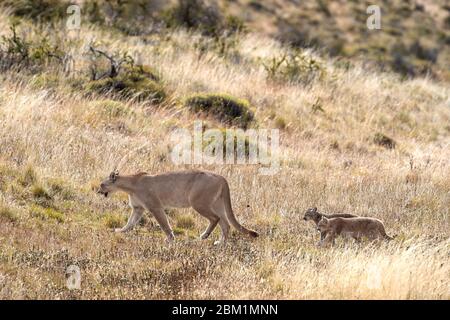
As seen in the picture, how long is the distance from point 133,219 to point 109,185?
1.93ft

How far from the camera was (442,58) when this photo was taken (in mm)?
35188

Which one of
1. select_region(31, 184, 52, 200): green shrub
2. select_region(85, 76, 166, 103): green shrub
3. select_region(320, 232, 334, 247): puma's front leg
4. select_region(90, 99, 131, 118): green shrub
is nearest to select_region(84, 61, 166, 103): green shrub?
select_region(85, 76, 166, 103): green shrub

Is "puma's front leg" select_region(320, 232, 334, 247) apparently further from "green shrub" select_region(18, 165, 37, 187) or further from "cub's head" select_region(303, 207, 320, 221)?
"green shrub" select_region(18, 165, 37, 187)

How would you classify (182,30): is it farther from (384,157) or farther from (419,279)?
(419,279)

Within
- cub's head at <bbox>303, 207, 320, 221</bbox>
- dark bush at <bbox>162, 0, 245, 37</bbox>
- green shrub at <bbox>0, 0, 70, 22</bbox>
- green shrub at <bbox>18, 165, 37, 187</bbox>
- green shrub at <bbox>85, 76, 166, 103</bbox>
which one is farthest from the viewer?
dark bush at <bbox>162, 0, 245, 37</bbox>

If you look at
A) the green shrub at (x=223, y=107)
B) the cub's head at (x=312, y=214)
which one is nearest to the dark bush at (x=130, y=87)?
the green shrub at (x=223, y=107)

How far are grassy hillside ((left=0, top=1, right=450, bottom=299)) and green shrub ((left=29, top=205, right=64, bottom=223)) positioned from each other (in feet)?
0.08

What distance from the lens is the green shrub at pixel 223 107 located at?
16141 mm

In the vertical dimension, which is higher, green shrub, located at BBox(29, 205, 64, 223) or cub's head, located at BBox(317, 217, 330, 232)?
cub's head, located at BBox(317, 217, 330, 232)

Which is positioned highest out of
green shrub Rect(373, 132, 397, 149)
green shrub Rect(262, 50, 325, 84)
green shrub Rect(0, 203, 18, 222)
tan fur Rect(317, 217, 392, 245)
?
green shrub Rect(0, 203, 18, 222)

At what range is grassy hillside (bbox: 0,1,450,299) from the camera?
24.3ft

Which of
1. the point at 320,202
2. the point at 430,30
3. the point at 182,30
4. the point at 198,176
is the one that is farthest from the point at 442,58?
the point at 198,176

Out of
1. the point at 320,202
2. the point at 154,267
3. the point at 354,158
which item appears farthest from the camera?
the point at 354,158

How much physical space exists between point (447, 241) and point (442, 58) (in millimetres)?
27509
